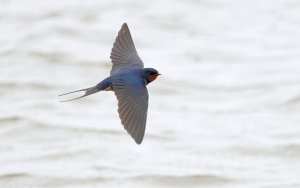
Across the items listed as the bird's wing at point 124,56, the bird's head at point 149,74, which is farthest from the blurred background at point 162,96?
the bird's head at point 149,74

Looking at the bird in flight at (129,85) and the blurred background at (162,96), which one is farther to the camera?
the blurred background at (162,96)

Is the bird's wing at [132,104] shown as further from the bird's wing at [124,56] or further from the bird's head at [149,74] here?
the bird's wing at [124,56]

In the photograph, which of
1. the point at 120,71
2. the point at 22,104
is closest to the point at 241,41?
the point at 22,104

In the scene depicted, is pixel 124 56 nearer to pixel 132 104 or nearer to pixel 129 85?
pixel 129 85

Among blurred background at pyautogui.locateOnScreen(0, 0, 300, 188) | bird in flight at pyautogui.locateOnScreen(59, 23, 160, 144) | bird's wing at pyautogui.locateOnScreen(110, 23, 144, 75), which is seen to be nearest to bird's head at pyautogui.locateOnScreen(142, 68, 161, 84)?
bird in flight at pyautogui.locateOnScreen(59, 23, 160, 144)

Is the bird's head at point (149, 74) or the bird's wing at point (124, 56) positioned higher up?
the bird's wing at point (124, 56)

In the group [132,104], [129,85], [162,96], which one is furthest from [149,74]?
[162,96]

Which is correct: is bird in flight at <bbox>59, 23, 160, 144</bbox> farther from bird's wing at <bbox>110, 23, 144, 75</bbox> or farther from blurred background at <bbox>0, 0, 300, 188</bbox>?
blurred background at <bbox>0, 0, 300, 188</bbox>
